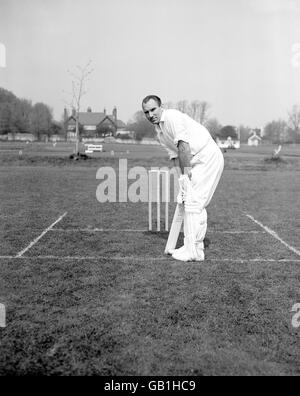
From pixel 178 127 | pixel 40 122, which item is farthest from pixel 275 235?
pixel 40 122

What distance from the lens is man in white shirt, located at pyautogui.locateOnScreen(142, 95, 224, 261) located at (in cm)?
629

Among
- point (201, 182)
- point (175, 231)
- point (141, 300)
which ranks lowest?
point (141, 300)

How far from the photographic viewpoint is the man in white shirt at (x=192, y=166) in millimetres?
6293

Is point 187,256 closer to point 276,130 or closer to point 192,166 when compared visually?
point 192,166

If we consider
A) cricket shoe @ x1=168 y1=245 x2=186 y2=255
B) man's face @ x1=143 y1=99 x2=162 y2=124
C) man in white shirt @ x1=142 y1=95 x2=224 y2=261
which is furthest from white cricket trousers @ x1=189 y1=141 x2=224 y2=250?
man's face @ x1=143 y1=99 x2=162 y2=124

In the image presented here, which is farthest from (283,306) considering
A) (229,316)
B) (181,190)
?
(181,190)

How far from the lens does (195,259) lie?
6555mm

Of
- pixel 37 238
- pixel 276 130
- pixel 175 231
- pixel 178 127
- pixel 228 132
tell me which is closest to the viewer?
pixel 178 127

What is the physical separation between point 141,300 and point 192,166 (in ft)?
8.04

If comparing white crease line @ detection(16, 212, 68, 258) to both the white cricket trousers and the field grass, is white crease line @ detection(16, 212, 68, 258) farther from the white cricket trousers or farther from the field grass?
the white cricket trousers

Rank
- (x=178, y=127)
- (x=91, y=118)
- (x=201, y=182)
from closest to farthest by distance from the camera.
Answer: (x=178, y=127) < (x=201, y=182) < (x=91, y=118)

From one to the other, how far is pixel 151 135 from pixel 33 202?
7632 centimetres

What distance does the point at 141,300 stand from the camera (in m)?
4.95

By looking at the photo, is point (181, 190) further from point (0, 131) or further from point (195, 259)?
point (0, 131)
